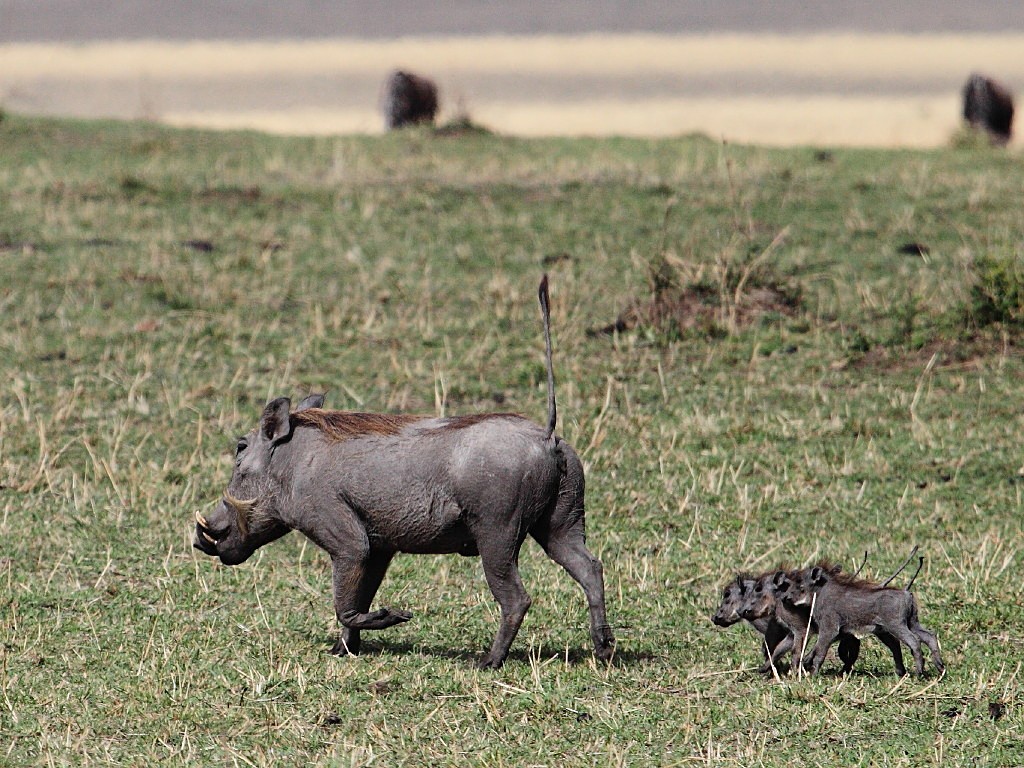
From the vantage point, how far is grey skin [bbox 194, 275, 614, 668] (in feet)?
20.2

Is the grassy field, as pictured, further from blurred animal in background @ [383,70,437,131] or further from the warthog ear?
blurred animal in background @ [383,70,437,131]

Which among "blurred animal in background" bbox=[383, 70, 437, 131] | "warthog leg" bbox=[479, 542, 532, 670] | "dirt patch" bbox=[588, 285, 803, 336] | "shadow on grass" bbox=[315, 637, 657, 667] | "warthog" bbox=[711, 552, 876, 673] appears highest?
"blurred animal in background" bbox=[383, 70, 437, 131]

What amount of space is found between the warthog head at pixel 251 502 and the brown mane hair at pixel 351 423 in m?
0.11

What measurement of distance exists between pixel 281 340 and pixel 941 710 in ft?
27.9

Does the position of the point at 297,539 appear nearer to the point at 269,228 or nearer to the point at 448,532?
the point at 448,532

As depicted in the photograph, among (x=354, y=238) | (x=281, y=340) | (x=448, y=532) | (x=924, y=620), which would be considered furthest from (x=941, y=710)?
(x=354, y=238)

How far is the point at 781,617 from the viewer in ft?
21.0

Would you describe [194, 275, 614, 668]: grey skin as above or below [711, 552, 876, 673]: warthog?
above

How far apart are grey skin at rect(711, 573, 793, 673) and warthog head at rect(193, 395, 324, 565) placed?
1.98 meters

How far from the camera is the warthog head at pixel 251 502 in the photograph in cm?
660

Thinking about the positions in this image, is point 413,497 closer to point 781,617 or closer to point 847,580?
point 781,617

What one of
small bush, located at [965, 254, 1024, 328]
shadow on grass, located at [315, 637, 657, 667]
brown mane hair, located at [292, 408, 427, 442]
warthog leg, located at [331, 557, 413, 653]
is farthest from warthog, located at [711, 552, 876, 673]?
small bush, located at [965, 254, 1024, 328]

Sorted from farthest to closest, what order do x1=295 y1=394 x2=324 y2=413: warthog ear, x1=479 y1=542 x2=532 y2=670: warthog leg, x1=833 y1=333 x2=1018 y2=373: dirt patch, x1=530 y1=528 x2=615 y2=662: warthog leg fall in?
x1=833 y1=333 x2=1018 y2=373: dirt patch, x1=295 y1=394 x2=324 y2=413: warthog ear, x1=530 y1=528 x2=615 y2=662: warthog leg, x1=479 y1=542 x2=532 y2=670: warthog leg

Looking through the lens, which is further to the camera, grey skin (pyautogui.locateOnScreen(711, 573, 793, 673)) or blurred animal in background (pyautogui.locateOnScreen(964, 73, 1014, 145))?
blurred animal in background (pyautogui.locateOnScreen(964, 73, 1014, 145))
